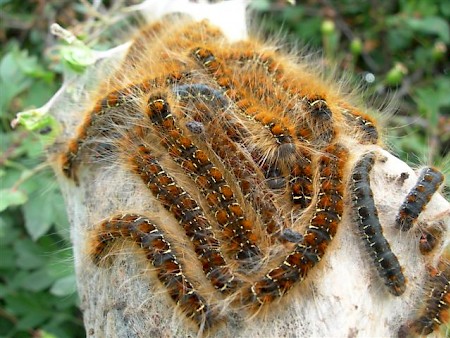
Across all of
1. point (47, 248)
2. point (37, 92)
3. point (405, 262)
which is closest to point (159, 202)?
point (405, 262)

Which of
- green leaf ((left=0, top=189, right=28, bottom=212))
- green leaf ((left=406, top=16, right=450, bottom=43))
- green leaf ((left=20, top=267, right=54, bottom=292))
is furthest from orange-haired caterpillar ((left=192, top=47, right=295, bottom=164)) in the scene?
green leaf ((left=406, top=16, right=450, bottom=43))

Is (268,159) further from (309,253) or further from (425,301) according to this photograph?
(425,301)

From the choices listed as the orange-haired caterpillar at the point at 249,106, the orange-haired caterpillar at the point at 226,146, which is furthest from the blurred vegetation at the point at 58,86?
the orange-haired caterpillar at the point at 226,146

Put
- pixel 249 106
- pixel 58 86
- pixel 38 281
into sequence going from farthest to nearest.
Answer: pixel 58 86
pixel 38 281
pixel 249 106

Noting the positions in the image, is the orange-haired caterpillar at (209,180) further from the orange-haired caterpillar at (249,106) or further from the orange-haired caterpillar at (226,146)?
the orange-haired caterpillar at (249,106)

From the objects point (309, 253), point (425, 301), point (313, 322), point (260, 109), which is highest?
point (260, 109)

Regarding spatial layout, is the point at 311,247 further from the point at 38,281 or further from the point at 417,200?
the point at 38,281

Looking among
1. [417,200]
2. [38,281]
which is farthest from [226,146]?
[38,281]
